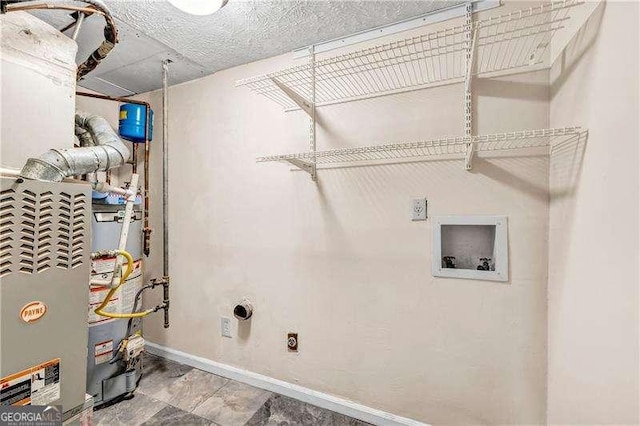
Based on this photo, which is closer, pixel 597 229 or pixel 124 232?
pixel 597 229

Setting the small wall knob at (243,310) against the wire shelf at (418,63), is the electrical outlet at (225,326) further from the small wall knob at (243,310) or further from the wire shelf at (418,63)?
the wire shelf at (418,63)

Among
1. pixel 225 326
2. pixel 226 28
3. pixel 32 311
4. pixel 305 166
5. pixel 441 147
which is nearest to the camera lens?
pixel 32 311

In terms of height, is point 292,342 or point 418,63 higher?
point 418,63

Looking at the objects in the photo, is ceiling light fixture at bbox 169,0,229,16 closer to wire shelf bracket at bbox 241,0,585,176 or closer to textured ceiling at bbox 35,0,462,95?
textured ceiling at bbox 35,0,462,95

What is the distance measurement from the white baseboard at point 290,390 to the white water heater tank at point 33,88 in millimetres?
1602

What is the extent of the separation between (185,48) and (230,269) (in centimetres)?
143

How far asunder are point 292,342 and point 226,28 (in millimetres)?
1839

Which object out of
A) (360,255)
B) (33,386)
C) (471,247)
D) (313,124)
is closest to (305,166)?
(313,124)

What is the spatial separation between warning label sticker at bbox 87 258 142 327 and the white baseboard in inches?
24.4

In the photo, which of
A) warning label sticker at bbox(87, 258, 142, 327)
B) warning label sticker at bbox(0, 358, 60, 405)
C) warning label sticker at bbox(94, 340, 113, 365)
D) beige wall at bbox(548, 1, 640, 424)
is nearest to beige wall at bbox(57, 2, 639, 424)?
beige wall at bbox(548, 1, 640, 424)

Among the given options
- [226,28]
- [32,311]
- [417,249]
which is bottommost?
[32,311]

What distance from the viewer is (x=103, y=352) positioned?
5.14 feet

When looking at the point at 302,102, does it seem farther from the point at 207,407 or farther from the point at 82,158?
the point at 207,407

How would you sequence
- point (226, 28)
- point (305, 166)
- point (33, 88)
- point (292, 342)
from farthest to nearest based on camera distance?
point (292, 342) < point (305, 166) < point (226, 28) < point (33, 88)
